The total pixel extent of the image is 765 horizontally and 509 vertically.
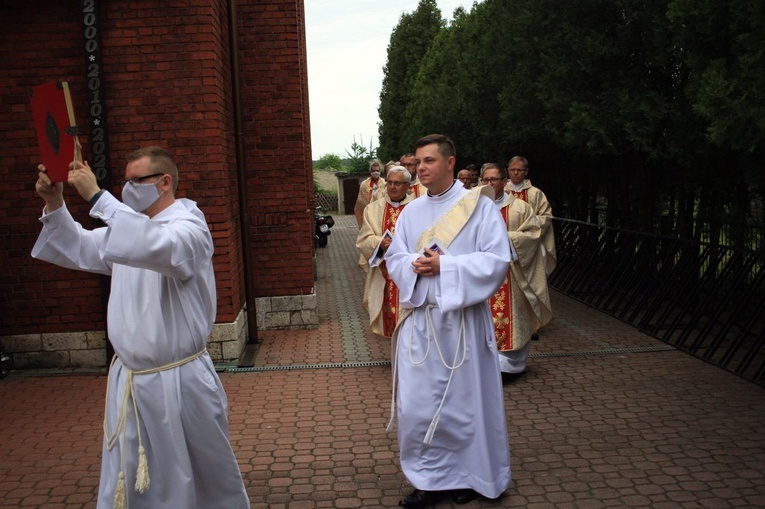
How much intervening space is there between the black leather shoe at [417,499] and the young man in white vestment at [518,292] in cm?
287

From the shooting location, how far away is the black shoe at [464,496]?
491cm

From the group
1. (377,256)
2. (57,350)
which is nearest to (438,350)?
(377,256)

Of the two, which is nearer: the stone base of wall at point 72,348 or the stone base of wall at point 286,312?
the stone base of wall at point 72,348

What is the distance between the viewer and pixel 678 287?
1098 centimetres

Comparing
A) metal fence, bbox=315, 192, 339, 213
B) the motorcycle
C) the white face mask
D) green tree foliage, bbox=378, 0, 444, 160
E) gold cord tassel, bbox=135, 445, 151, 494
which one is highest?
green tree foliage, bbox=378, 0, 444, 160

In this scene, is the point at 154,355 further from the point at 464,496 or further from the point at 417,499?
the point at 464,496

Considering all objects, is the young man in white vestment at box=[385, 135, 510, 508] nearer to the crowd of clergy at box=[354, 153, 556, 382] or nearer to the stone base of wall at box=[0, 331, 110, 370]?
the crowd of clergy at box=[354, 153, 556, 382]

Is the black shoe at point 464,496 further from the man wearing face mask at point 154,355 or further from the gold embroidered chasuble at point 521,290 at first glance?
the gold embroidered chasuble at point 521,290

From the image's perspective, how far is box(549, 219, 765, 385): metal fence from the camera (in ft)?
27.1

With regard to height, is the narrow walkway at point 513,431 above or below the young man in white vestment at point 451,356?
below

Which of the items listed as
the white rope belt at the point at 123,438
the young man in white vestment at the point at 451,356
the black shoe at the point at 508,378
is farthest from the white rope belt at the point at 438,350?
the black shoe at the point at 508,378

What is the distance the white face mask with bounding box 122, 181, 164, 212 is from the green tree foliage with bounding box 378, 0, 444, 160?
40992 mm

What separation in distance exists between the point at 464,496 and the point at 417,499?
0.94 ft

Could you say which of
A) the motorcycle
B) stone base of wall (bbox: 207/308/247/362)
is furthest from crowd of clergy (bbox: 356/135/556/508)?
the motorcycle
